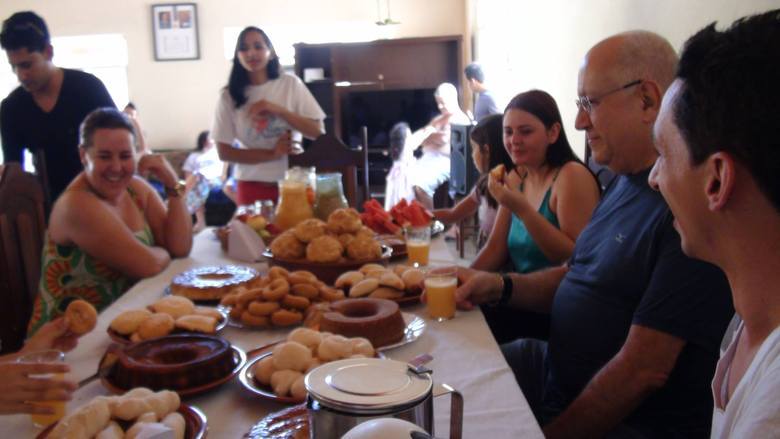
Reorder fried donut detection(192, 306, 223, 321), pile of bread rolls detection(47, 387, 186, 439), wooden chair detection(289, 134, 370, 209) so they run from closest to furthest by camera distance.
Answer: pile of bread rolls detection(47, 387, 186, 439) → fried donut detection(192, 306, 223, 321) → wooden chair detection(289, 134, 370, 209)

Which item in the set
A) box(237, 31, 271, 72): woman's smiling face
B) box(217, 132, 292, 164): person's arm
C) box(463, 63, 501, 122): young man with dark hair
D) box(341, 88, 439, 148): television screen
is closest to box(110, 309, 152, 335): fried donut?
box(217, 132, 292, 164): person's arm

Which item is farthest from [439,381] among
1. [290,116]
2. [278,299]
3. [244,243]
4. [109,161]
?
[290,116]

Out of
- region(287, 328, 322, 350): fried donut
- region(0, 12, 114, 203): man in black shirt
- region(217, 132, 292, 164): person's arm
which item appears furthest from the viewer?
region(217, 132, 292, 164): person's arm

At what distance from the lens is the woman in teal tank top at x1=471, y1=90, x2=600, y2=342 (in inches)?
79.7

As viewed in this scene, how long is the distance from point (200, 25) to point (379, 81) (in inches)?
87.3

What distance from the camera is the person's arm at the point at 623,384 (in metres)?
1.24

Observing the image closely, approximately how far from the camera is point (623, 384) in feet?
4.22

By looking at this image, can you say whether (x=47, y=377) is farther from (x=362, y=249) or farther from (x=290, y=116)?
(x=290, y=116)

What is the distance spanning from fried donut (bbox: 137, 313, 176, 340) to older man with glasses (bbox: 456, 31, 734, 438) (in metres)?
0.67

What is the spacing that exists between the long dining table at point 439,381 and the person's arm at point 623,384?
22 cm

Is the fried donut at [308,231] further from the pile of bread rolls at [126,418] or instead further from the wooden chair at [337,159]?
the wooden chair at [337,159]

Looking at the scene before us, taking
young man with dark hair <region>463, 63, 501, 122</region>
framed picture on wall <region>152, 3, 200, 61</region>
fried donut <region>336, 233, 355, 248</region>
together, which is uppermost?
framed picture on wall <region>152, 3, 200, 61</region>

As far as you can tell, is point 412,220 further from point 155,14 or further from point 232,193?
point 155,14

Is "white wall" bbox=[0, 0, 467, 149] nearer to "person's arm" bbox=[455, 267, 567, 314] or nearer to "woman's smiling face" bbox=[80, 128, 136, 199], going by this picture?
"woman's smiling face" bbox=[80, 128, 136, 199]
